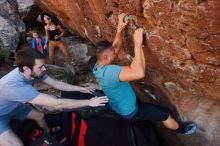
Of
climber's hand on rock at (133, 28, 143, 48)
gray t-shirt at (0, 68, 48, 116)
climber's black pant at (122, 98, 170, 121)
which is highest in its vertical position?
climber's hand on rock at (133, 28, 143, 48)

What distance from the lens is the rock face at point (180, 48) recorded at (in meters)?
3.37

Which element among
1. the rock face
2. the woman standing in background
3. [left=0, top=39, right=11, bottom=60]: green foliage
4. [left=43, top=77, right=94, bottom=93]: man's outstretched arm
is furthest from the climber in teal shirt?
[left=0, top=39, right=11, bottom=60]: green foliage

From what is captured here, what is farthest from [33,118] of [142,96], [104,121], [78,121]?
[142,96]

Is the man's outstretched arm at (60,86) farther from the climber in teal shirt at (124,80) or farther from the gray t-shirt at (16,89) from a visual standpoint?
the gray t-shirt at (16,89)

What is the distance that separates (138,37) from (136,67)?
37 centimetres

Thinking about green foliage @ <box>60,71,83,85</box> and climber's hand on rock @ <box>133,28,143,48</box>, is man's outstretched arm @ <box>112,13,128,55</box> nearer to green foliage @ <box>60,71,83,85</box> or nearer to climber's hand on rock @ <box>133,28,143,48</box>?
climber's hand on rock @ <box>133,28,143,48</box>

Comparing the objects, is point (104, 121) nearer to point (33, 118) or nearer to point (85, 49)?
point (33, 118)

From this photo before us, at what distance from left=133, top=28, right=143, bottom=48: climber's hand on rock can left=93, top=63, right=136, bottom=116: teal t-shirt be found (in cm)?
30

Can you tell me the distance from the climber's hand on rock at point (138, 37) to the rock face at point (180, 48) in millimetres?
65

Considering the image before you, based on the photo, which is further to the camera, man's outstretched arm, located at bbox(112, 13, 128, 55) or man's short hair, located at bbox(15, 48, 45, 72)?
man's outstretched arm, located at bbox(112, 13, 128, 55)

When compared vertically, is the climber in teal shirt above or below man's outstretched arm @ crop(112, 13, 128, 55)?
below

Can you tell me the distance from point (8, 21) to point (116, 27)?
496 centimetres

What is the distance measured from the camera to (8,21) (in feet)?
28.7

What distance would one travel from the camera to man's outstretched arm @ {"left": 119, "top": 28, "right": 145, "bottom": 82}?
3744 millimetres
